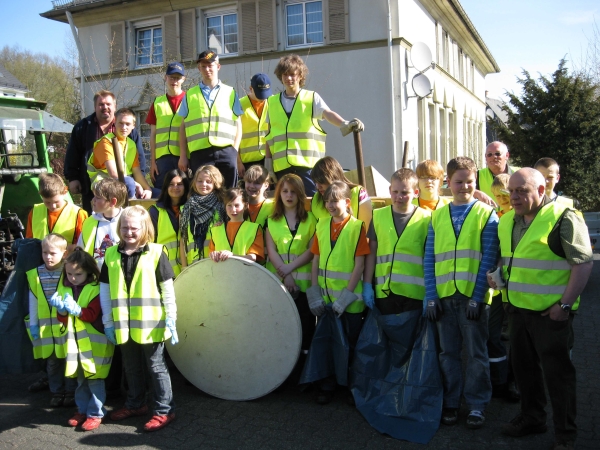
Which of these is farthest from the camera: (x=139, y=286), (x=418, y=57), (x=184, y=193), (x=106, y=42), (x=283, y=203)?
(x=106, y=42)

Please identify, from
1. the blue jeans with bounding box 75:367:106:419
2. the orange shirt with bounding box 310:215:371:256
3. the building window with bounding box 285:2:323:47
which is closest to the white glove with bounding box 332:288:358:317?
the orange shirt with bounding box 310:215:371:256

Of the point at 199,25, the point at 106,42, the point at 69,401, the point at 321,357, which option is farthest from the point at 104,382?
the point at 106,42

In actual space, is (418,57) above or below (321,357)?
above

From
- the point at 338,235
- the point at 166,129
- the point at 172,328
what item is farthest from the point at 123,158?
the point at 338,235

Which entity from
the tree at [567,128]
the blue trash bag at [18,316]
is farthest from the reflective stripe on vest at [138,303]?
the tree at [567,128]

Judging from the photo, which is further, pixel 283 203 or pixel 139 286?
pixel 283 203

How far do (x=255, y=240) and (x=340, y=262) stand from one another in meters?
0.72

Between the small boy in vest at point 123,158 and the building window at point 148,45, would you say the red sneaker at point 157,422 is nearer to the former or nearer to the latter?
the small boy in vest at point 123,158

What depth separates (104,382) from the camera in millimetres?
4328

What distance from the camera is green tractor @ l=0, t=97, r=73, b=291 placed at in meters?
7.09

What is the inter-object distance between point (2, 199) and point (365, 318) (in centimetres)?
500

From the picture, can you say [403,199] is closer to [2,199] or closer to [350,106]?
[2,199]

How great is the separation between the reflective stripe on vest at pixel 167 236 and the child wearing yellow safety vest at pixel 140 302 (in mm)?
741

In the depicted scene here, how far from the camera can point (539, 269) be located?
3.41 m
